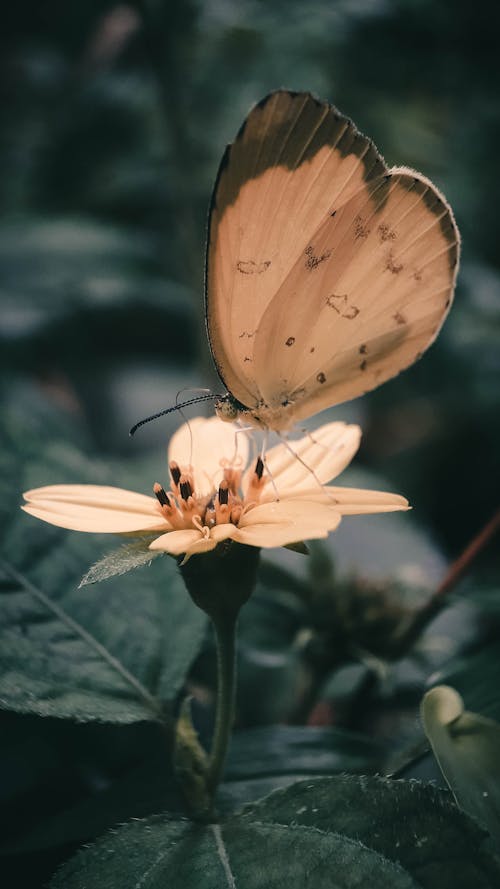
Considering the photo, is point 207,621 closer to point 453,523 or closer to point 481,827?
point 481,827

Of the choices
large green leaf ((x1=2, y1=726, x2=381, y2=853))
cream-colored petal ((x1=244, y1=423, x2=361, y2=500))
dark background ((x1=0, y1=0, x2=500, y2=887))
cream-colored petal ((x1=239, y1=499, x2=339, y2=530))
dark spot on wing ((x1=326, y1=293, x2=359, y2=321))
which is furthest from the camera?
dark background ((x1=0, y1=0, x2=500, y2=887))

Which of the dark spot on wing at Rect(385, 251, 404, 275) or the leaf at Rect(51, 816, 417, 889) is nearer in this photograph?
the leaf at Rect(51, 816, 417, 889)

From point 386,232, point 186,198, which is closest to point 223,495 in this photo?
point 386,232

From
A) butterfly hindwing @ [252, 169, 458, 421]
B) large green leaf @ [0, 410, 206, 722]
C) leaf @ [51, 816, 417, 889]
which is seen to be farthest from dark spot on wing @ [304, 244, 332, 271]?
leaf @ [51, 816, 417, 889]

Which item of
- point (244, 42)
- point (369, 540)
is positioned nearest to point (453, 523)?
point (369, 540)

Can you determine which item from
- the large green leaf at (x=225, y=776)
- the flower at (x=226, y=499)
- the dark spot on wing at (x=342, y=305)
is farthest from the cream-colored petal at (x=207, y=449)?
the large green leaf at (x=225, y=776)

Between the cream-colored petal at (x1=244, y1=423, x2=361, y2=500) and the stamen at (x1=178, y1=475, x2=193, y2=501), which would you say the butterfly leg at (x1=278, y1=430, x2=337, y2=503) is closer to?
the cream-colored petal at (x1=244, y1=423, x2=361, y2=500)
